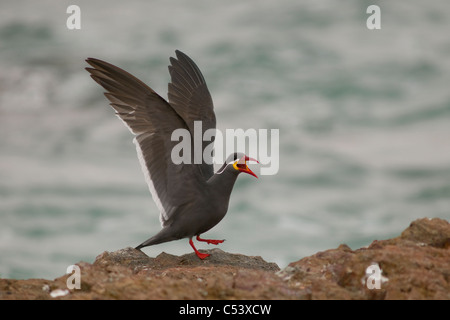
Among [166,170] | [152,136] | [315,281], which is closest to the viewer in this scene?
[315,281]

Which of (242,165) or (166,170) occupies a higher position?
(242,165)

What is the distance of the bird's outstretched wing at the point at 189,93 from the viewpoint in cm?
1119

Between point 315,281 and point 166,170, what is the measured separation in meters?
4.29

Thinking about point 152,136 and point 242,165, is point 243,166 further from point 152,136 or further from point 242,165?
point 152,136

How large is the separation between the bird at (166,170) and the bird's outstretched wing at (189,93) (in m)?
1.65

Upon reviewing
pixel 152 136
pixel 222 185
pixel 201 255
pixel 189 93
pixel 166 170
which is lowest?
pixel 201 255

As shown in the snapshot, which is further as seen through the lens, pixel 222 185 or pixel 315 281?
pixel 222 185

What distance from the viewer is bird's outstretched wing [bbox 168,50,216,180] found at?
11.2 m

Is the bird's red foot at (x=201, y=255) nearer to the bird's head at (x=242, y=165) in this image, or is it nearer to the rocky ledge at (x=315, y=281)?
the bird's head at (x=242, y=165)

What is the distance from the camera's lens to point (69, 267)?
21.7 feet

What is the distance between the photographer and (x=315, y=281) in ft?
19.8

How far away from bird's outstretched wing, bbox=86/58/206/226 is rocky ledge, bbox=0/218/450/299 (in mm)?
3168

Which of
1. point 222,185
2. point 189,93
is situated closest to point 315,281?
point 222,185

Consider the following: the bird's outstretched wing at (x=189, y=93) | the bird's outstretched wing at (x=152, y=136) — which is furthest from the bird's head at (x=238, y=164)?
the bird's outstretched wing at (x=189, y=93)
